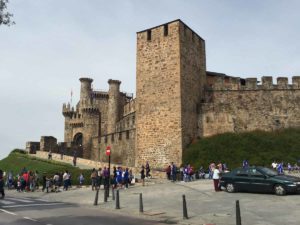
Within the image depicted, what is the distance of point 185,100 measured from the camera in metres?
33.2

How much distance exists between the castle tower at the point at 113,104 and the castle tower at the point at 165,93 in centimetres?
2685

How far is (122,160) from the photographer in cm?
4109

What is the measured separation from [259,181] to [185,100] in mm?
16641

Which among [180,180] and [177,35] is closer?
[180,180]

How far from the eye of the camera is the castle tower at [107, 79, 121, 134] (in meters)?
61.0

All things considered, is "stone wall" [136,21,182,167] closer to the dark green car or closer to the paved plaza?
the paved plaza

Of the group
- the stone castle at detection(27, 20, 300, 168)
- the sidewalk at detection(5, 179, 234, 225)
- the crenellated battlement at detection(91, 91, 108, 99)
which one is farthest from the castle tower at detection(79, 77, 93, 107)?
the sidewalk at detection(5, 179, 234, 225)

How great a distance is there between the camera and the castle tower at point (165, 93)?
3231 centimetres

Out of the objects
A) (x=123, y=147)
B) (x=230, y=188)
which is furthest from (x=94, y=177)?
(x=123, y=147)

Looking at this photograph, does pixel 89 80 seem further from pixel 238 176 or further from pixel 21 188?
pixel 238 176

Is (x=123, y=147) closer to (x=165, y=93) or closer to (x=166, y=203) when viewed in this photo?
(x=165, y=93)

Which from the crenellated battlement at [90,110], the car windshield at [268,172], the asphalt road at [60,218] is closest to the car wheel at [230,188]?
the car windshield at [268,172]

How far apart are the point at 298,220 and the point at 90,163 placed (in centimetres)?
3471

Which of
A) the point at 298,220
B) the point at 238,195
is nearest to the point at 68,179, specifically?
the point at 238,195
